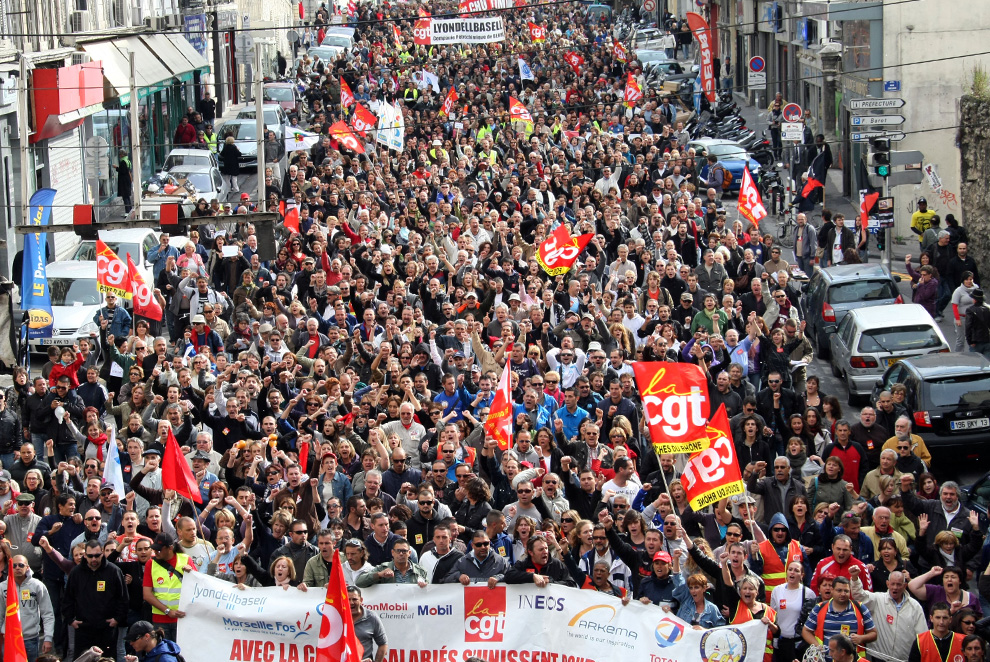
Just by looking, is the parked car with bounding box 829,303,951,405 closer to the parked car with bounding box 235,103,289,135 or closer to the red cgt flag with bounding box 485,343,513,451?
the red cgt flag with bounding box 485,343,513,451

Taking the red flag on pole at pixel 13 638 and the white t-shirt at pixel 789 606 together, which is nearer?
the red flag on pole at pixel 13 638

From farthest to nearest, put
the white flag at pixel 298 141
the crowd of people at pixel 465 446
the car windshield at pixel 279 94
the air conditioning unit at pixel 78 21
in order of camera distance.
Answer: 1. the car windshield at pixel 279 94
2. the air conditioning unit at pixel 78 21
3. the white flag at pixel 298 141
4. the crowd of people at pixel 465 446

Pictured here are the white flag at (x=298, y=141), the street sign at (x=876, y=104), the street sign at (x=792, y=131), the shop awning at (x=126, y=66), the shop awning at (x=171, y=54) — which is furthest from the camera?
the shop awning at (x=171, y=54)

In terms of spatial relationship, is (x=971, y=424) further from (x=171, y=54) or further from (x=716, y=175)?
(x=171, y=54)

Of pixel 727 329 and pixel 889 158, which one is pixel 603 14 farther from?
pixel 727 329

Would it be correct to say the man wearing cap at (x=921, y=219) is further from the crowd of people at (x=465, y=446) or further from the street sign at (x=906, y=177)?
the crowd of people at (x=465, y=446)

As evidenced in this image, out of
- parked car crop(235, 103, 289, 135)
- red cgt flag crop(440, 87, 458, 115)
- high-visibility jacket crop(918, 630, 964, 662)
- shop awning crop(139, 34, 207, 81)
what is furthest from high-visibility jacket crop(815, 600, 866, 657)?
shop awning crop(139, 34, 207, 81)

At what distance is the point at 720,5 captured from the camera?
2574 inches

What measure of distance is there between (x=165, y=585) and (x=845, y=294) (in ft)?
39.5

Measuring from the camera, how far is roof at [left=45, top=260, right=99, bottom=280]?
2305 cm

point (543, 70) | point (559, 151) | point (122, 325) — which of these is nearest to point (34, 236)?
point (122, 325)

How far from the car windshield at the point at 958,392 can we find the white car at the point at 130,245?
12015mm

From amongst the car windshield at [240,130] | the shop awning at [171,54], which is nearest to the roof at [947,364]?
the car windshield at [240,130]

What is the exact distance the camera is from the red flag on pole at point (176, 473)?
12.5 metres
